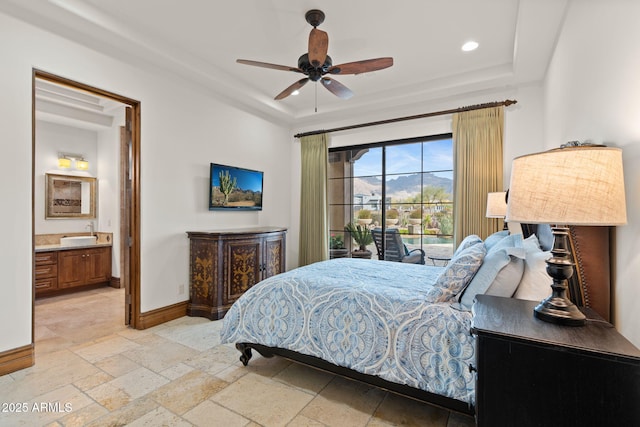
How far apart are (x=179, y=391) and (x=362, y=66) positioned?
2912 millimetres

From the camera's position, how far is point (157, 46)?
3113 mm

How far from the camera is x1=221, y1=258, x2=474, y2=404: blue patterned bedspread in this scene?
1674 mm

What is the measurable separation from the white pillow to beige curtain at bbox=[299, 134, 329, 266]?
3.47 m

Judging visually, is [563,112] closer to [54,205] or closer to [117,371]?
[117,371]

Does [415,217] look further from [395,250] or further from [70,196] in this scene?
[70,196]

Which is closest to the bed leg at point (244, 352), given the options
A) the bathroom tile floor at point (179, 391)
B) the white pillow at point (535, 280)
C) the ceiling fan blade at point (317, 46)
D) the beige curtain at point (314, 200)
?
the bathroom tile floor at point (179, 391)

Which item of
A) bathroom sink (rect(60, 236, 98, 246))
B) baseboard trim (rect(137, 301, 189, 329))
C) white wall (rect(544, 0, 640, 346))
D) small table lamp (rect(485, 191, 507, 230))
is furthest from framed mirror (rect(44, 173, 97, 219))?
white wall (rect(544, 0, 640, 346))

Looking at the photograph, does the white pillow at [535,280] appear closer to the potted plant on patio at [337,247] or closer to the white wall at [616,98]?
the white wall at [616,98]

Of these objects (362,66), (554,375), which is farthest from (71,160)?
(554,375)

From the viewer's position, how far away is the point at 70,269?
4676 mm

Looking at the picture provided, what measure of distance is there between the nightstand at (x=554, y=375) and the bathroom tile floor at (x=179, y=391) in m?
0.90

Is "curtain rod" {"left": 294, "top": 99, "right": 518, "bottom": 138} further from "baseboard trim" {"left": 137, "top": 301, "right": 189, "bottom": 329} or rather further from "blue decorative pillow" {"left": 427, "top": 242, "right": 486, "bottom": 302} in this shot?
"baseboard trim" {"left": 137, "top": 301, "right": 189, "bottom": 329}

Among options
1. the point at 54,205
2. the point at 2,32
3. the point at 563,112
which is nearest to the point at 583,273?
the point at 563,112

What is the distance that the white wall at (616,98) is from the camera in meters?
1.21
